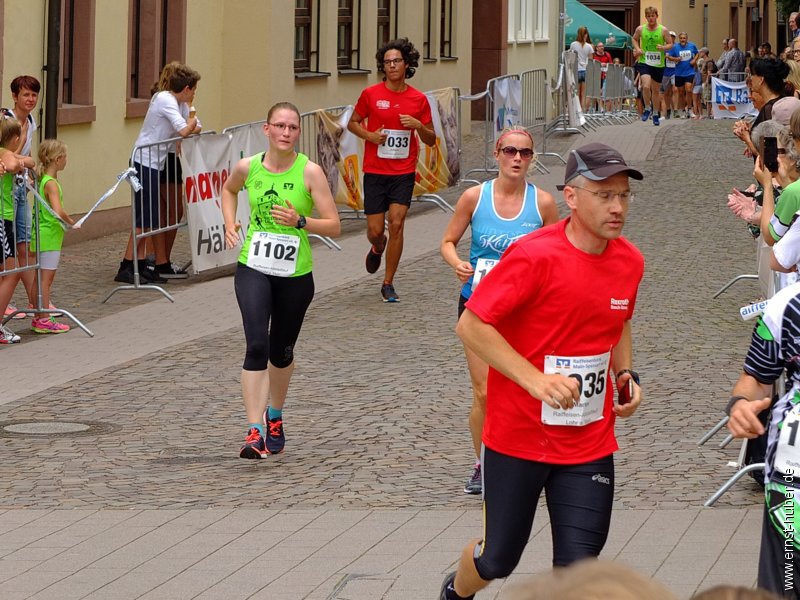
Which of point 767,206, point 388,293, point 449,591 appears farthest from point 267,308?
point 388,293

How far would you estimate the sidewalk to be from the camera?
669cm

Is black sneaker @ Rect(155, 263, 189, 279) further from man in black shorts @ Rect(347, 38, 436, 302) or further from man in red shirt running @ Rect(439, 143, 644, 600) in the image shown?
man in red shirt running @ Rect(439, 143, 644, 600)

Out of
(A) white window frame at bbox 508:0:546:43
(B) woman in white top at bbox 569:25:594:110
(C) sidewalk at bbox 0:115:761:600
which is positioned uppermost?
(A) white window frame at bbox 508:0:546:43

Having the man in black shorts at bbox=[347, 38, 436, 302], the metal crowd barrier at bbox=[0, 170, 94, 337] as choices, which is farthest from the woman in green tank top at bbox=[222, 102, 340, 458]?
the man in black shorts at bbox=[347, 38, 436, 302]

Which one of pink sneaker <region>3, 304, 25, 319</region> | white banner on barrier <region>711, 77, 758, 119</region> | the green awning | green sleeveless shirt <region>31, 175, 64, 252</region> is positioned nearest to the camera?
green sleeveless shirt <region>31, 175, 64, 252</region>

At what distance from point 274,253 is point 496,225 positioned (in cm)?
141

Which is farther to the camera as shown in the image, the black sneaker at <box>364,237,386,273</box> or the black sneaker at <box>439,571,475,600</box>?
the black sneaker at <box>364,237,386,273</box>

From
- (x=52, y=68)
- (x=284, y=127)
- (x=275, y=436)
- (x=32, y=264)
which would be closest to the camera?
(x=284, y=127)

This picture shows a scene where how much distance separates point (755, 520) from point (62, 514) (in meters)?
3.06

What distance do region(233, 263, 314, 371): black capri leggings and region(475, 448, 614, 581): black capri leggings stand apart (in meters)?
3.47

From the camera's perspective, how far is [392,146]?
47.0 feet

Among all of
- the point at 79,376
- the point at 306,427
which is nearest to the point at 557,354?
the point at 306,427

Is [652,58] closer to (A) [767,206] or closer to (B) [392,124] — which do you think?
(B) [392,124]

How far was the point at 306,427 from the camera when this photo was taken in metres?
9.66
